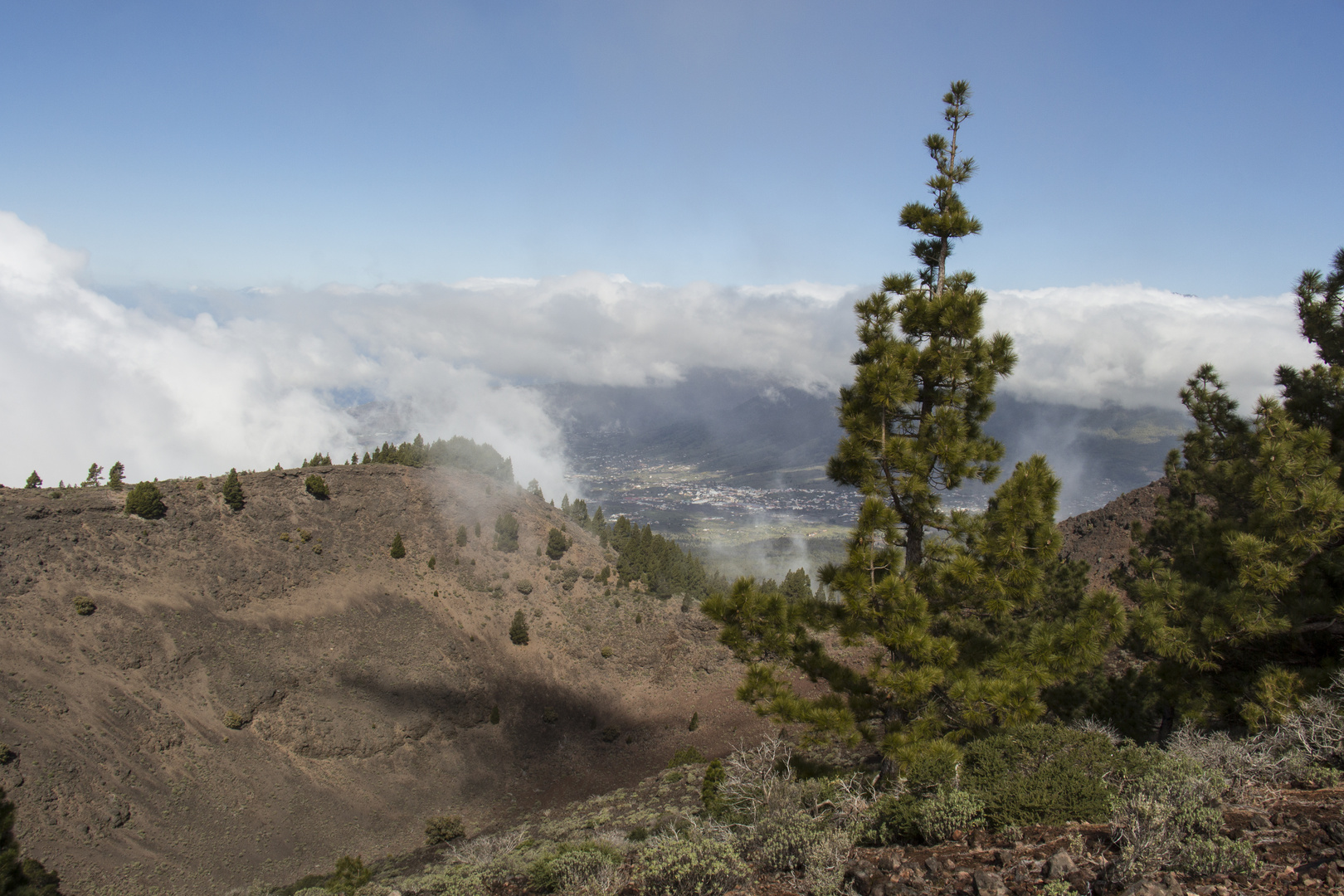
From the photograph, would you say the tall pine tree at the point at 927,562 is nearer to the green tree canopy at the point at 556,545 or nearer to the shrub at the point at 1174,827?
the shrub at the point at 1174,827

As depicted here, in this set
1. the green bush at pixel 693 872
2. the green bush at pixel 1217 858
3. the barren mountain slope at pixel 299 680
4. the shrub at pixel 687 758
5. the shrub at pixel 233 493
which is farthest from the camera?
the shrub at pixel 233 493

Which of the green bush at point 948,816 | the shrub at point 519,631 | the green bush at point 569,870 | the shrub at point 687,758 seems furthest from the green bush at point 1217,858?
the shrub at point 519,631

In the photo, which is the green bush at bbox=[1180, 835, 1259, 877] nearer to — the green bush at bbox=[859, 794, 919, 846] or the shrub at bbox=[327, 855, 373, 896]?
the green bush at bbox=[859, 794, 919, 846]

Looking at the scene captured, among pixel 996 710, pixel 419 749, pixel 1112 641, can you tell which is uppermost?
pixel 1112 641

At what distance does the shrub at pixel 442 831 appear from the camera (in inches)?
1342

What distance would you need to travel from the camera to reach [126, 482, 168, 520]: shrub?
1919 inches

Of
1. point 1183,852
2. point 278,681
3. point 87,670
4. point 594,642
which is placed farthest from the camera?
point 594,642

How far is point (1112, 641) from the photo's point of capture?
1197 cm

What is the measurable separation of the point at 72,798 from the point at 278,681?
12660 mm

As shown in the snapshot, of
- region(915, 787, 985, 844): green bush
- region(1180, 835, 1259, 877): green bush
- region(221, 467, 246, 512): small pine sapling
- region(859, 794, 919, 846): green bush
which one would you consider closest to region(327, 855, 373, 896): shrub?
region(859, 794, 919, 846): green bush

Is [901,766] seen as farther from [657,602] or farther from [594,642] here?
[657,602]

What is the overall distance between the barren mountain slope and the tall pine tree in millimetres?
32014

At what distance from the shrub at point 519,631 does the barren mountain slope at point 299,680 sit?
0.96 metres

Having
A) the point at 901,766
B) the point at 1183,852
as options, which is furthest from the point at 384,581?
the point at 1183,852
